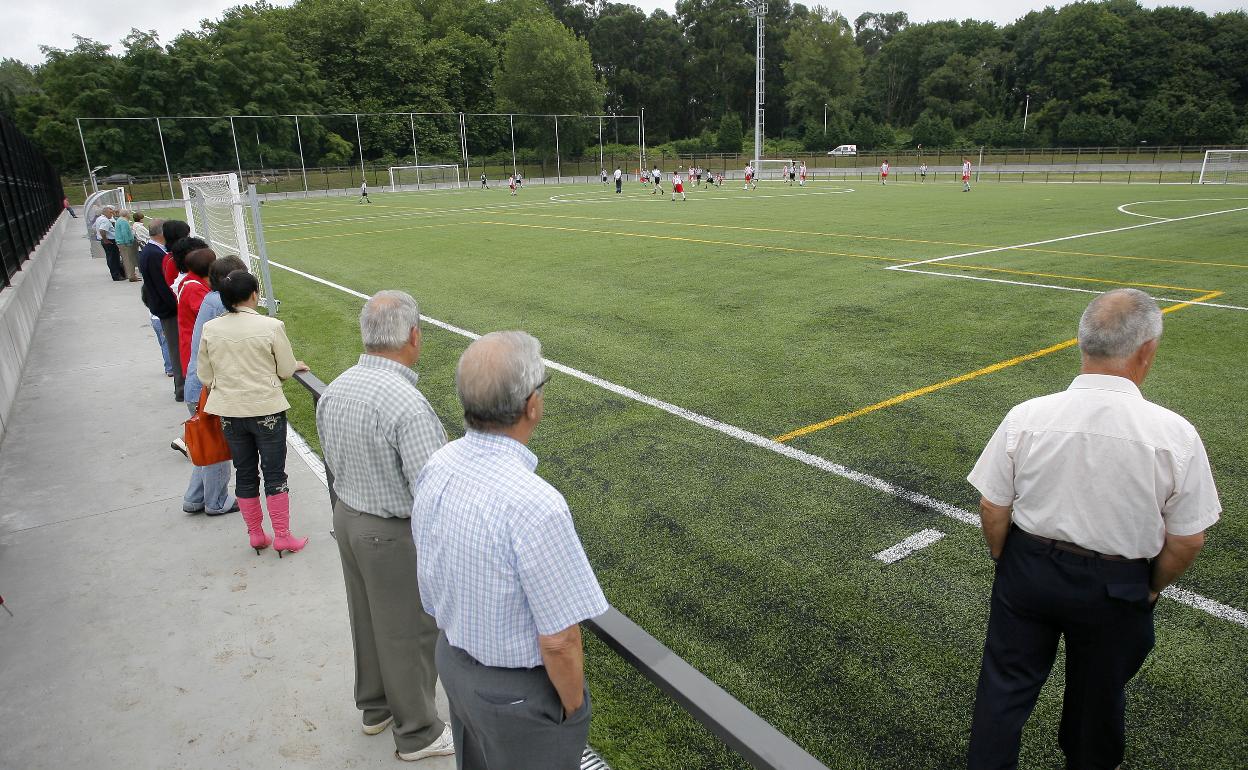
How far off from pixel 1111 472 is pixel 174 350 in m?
8.95

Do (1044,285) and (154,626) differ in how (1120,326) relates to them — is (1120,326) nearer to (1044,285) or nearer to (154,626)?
(154,626)

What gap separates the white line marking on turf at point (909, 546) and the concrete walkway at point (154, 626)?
291 cm

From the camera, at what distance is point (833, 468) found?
620 centimetres

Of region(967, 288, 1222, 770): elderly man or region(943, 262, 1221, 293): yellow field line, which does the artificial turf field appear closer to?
region(943, 262, 1221, 293): yellow field line

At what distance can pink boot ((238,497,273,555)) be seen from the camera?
5105 mm

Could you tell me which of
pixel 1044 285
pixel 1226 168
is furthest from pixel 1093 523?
→ pixel 1226 168

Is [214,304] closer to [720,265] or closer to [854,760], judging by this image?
[854,760]

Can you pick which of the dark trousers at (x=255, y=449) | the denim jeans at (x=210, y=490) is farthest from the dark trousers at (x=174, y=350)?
the dark trousers at (x=255, y=449)

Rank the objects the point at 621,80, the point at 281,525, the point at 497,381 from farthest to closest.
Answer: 1. the point at 621,80
2. the point at 281,525
3. the point at 497,381

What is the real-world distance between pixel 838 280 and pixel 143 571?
12.1m

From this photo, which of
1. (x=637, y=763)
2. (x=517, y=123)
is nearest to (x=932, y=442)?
(x=637, y=763)

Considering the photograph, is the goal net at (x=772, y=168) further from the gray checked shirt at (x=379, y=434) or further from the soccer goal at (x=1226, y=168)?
the gray checked shirt at (x=379, y=434)

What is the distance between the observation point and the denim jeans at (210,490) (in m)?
5.70

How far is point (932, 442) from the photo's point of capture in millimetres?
6668
